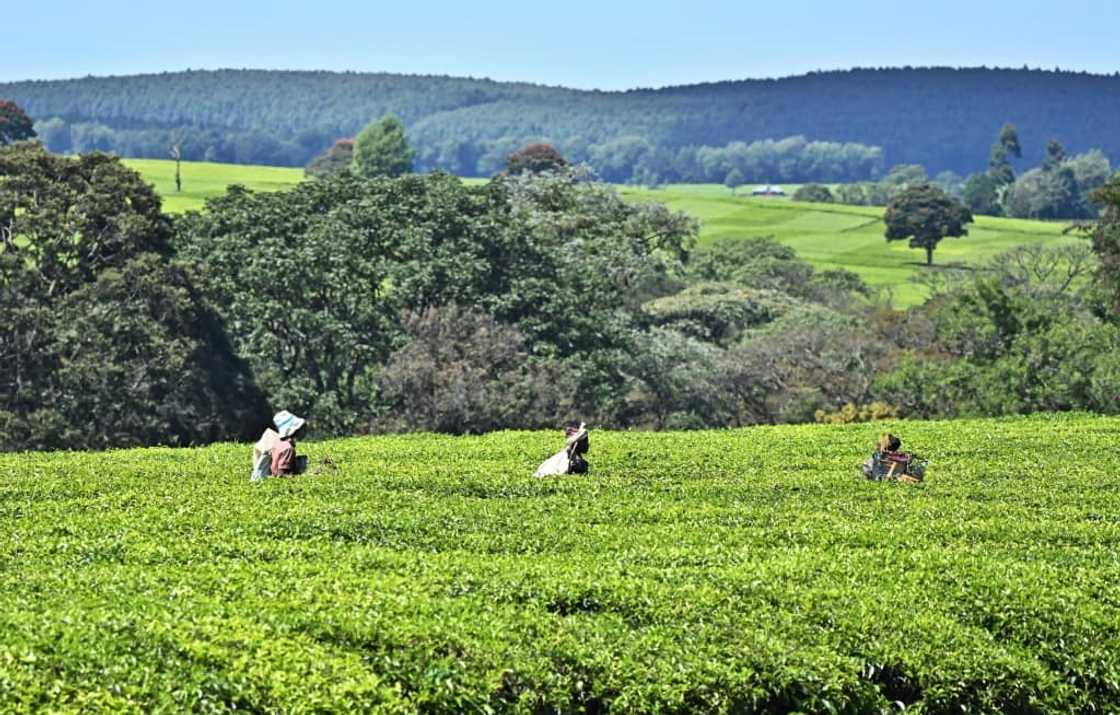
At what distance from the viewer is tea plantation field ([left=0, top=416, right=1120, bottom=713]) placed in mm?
11914

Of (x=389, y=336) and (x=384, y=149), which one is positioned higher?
(x=384, y=149)

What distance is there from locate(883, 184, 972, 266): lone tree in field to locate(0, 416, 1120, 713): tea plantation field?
375ft

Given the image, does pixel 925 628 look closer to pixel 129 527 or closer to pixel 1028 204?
pixel 129 527

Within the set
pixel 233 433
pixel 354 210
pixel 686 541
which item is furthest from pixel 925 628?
pixel 354 210

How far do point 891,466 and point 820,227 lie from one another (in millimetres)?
137065

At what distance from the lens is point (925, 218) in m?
136

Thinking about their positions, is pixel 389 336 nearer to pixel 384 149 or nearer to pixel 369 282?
pixel 369 282

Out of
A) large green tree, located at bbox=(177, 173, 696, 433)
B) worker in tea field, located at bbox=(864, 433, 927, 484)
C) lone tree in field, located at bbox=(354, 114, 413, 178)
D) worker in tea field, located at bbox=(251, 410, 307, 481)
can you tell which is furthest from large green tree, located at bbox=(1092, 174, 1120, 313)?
lone tree in field, located at bbox=(354, 114, 413, 178)

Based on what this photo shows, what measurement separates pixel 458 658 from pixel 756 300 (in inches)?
2686

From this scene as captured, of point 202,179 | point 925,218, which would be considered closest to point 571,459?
point 925,218

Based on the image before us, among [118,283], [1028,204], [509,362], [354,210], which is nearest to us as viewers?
[118,283]

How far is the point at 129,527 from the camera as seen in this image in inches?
730

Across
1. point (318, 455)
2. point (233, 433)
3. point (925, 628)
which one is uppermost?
point (925, 628)

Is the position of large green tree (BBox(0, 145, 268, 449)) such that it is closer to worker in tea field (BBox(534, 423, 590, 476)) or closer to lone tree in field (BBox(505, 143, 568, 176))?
worker in tea field (BBox(534, 423, 590, 476))
